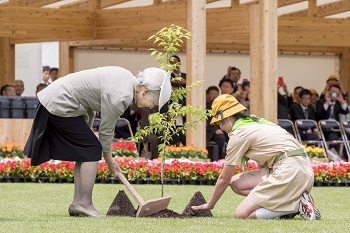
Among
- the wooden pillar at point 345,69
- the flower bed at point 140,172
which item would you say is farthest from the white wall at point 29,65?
the flower bed at point 140,172

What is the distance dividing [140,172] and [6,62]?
11772 mm

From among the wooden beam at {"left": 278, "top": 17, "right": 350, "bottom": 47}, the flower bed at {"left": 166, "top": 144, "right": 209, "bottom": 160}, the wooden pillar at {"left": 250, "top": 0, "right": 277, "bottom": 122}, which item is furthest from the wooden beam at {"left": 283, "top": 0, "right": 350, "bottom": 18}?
the flower bed at {"left": 166, "top": 144, "right": 209, "bottom": 160}

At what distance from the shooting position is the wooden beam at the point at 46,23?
1936cm

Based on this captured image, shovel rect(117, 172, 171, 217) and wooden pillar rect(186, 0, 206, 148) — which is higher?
wooden pillar rect(186, 0, 206, 148)

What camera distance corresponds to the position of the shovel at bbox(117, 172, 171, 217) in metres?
7.90

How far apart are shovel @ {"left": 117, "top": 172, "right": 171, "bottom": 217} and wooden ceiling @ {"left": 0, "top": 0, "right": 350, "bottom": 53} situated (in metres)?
9.87

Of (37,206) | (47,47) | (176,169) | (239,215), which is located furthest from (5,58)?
(239,215)

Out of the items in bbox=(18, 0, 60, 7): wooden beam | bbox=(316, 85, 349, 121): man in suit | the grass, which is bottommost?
the grass

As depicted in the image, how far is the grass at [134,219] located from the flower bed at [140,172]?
3.05 ft

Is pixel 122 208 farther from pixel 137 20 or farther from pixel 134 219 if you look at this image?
pixel 137 20

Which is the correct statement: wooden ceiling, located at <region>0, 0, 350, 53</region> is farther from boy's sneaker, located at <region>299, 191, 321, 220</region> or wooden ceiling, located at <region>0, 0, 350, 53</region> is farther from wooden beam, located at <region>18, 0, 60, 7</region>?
boy's sneaker, located at <region>299, 191, 321, 220</region>

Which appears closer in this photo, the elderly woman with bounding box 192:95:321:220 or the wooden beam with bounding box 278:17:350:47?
the elderly woman with bounding box 192:95:321:220

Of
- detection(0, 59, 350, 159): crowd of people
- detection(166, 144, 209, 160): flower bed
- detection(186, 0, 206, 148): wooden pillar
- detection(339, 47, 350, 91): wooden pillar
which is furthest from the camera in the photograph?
detection(339, 47, 350, 91): wooden pillar

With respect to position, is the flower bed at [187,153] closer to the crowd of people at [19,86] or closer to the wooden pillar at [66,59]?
the crowd of people at [19,86]
